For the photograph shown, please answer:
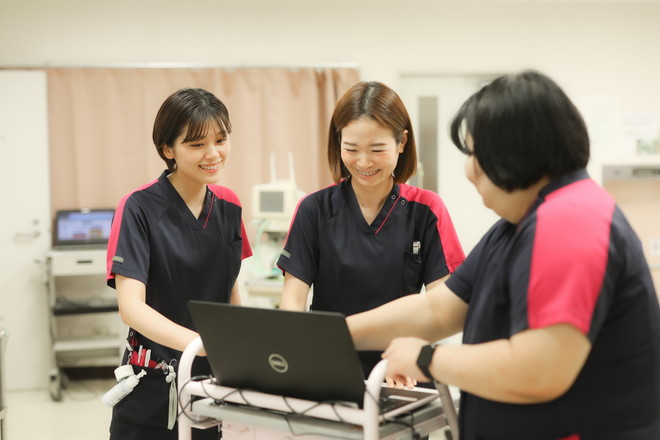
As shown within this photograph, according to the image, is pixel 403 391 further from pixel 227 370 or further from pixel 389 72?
pixel 389 72

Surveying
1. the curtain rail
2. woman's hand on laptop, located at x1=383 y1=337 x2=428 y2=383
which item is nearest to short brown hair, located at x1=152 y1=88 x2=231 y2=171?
woman's hand on laptop, located at x1=383 y1=337 x2=428 y2=383

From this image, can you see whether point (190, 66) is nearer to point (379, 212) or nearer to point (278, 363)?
point (379, 212)

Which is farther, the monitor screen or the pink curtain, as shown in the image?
the pink curtain

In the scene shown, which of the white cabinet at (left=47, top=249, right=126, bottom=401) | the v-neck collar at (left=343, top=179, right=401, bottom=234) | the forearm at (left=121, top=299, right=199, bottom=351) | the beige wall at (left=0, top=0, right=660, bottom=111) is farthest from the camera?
the beige wall at (left=0, top=0, right=660, bottom=111)

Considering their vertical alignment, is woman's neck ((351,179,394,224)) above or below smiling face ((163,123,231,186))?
below

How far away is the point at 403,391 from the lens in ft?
4.33

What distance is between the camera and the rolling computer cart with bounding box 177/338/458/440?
116cm

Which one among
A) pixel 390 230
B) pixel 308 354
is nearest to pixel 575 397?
pixel 308 354

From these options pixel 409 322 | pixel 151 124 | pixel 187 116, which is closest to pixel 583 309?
pixel 409 322

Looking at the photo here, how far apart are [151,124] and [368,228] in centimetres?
326

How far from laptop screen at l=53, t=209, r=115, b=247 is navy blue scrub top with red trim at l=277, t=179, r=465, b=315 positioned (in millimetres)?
3129

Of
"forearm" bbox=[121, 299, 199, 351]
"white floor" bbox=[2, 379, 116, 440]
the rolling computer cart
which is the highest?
"forearm" bbox=[121, 299, 199, 351]

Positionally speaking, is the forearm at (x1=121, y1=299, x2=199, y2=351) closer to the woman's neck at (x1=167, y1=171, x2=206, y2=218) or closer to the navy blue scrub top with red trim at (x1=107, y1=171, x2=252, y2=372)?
the navy blue scrub top with red trim at (x1=107, y1=171, x2=252, y2=372)

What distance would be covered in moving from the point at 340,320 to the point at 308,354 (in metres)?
0.11
